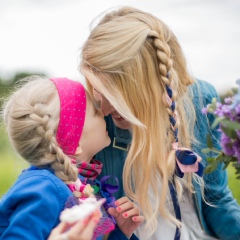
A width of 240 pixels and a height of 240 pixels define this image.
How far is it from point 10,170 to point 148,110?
4.47 m

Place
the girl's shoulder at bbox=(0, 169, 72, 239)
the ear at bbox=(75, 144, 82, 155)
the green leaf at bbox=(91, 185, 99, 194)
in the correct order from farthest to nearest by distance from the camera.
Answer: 1. the green leaf at bbox=(91, 185, 99, 194)
2. the ear at bbox=(75, 144, 82, 155)
3. the girl's shoulder at bbox=(0, 169, 72, 239)

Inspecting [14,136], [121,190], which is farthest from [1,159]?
[14,136]

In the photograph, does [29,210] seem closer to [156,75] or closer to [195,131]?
[156,75]

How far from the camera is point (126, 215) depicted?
98.3 inches

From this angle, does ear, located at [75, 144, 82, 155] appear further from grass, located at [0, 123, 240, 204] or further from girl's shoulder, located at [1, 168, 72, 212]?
grass, located at [0, 123, 240, 204]

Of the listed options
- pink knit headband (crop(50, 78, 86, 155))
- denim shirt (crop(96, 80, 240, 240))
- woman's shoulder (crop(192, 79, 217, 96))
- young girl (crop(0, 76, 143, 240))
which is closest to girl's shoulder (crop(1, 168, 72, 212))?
young girl (crop(0, 76, 143, 240))

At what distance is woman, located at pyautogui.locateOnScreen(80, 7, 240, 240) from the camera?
256 centimetres

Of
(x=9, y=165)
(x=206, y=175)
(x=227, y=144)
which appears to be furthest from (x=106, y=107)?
(x=9, y=165)

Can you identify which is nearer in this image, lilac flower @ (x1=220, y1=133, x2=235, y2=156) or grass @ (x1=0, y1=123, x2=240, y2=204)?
lilac flower @ (x1=220, y1=133, x2=235, y2=156)

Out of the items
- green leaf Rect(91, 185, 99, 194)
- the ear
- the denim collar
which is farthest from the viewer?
the denim collar

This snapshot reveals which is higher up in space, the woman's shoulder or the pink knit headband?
the pink knit headband

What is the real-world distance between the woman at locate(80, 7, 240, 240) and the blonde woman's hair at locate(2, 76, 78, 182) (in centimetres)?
27

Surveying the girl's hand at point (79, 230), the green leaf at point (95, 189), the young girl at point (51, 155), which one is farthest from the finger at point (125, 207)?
the girl's hand at point (79, 230)

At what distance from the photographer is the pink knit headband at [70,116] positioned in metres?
2.38
